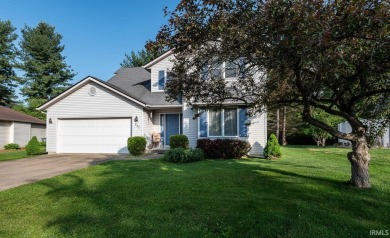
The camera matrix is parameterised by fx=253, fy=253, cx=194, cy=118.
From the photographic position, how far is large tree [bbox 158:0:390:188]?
11.9 ft

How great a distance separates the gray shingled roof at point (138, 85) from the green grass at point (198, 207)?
26.7 ft

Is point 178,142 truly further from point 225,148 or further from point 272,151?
point 272,151

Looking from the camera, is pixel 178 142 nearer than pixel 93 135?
Yes

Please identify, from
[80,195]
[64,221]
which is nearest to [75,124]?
[80,195]

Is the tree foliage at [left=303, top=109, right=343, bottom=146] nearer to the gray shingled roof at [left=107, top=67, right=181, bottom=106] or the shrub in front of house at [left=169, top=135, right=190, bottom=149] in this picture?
the shrub in front of house at [left=169, top=135, right=190, bottom=149]

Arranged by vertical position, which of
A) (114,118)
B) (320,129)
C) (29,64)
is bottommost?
(320,129)

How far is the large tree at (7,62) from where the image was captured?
1337 inches

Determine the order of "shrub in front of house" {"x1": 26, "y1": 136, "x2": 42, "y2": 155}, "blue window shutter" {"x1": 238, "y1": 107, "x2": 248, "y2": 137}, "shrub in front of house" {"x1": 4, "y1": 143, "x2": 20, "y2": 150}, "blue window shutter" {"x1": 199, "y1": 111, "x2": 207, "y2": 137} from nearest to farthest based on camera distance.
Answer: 1. "blue window shutter" {"x1": 238, "y1": 107, "x2": 248, "y2": 137}
2. "blue window shutter" {"x1": 199, "y1": 111, "x2": 207, "y2": 137}
3. "shrub in front of house" {"x1": 26, "y1": 136, "x2": 42, "y2": 155}
4. "shrub in front of house" {"x1": 4, "y1": 143, "x2": 20, "y2": 150}

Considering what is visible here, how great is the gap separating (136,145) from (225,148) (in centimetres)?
468

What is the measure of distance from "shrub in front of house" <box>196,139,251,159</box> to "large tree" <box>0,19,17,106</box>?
33.7 meters

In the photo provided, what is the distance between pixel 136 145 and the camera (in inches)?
526

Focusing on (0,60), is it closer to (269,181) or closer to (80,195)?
(80,195)

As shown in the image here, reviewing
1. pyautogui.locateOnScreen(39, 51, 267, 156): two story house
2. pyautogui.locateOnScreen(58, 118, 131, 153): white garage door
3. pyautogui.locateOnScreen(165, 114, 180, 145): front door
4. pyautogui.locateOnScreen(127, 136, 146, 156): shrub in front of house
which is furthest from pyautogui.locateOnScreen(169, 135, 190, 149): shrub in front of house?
pyautogui.locateOnScreen(58, 118, 131, 153): white garage door

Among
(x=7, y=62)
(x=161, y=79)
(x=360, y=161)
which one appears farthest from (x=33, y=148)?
(x=7, y=62)
